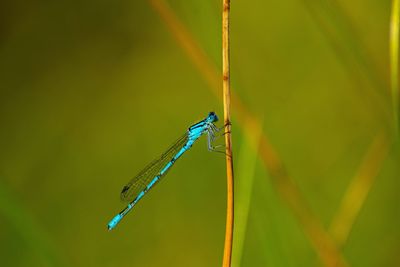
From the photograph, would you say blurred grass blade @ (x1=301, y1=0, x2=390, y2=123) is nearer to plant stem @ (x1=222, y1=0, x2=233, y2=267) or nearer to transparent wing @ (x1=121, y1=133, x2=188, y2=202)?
plant stem @ (x1=222, y1=0, x2=233, y2=267)

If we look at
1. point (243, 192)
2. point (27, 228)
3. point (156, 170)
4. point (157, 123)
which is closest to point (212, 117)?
point (156, 170)

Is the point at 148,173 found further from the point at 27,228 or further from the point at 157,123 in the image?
the point at 27,228

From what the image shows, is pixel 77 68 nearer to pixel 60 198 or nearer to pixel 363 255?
pixel 60 198

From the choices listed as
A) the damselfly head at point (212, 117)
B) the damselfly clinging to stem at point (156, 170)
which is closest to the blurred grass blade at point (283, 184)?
the damselfly head at point (212, 117)

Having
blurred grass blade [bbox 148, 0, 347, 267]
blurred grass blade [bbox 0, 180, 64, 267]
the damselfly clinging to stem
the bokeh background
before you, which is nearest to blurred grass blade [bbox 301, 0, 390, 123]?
blurred grass blade [bbox 148, 0, 347, 267]

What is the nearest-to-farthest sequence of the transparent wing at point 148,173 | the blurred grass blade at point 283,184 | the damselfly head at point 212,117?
the blurred grass blade at point 283,184 < the damselfly head at point 212,117 < the transparent wing at point 148,173

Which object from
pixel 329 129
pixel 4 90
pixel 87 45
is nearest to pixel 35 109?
pixel 4 90

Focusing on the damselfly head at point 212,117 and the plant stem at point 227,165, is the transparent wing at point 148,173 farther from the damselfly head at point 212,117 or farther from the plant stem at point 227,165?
the plant stem at point 227,165
